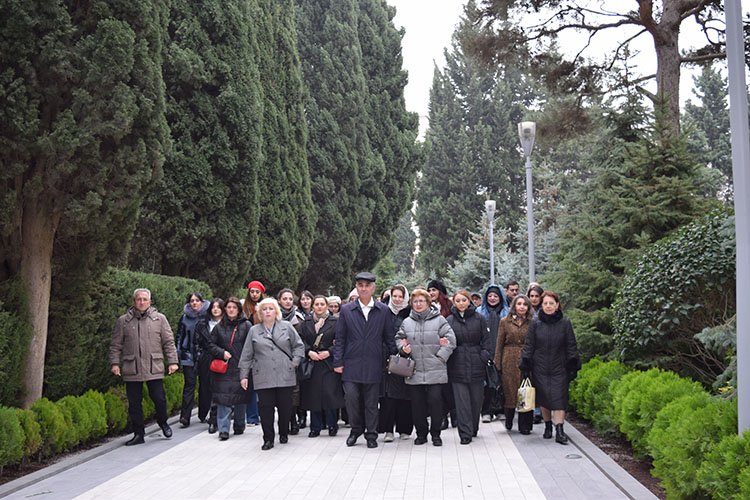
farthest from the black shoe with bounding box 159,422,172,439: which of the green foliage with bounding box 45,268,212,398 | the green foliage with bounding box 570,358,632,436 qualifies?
the green foliage with bounding box 570,358,632,436

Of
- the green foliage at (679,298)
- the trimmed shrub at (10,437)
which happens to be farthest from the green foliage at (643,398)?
the trimmed shrub at (10,437)

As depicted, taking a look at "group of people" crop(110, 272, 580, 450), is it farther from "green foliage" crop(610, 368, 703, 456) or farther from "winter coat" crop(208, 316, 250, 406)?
"green foliage" crop(610, 368, 703, 456)

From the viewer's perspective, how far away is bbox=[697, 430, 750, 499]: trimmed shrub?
17.3ft

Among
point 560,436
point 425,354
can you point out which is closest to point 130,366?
point 425,354

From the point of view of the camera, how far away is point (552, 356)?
1046cm

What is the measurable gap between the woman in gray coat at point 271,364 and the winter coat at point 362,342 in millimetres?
583

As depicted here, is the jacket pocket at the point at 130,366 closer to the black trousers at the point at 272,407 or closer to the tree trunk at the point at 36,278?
the tree trunk at the point at 36,278

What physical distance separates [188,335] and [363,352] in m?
3.51

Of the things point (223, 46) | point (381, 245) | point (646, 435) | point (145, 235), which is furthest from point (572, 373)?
point (381, 245)

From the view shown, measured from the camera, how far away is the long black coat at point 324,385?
11.3 meters

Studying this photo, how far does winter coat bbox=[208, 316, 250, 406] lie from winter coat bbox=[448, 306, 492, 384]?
261 centimetres

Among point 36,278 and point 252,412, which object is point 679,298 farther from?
point 36,278

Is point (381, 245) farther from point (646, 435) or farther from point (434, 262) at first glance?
point (646, 435)

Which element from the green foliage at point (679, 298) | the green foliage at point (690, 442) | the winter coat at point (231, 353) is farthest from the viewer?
the winter coat at point (231, 353)
